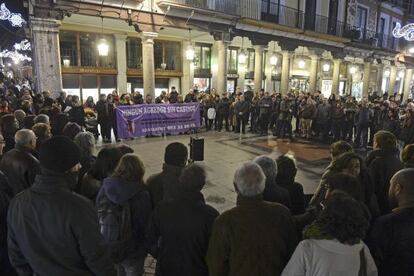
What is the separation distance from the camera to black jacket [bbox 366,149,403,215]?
4027 millimetres

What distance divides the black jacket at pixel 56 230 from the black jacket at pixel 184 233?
582mm

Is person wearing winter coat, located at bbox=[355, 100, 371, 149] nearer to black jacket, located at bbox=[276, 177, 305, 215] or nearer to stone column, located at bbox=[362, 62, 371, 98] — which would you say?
black jacket, located at bbox=[276, 177, 305, 215]

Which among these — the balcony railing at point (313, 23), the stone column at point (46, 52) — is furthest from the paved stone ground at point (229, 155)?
the balcony railing at point (313, 23)

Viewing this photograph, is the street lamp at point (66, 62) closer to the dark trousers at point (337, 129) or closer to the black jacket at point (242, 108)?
the black jacket at point (242, 108)

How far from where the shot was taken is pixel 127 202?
288cm

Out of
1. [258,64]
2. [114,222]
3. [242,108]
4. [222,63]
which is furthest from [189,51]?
[114,222]

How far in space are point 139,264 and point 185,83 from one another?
658 inches

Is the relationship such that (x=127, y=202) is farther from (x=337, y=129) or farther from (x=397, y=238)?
(x=337, y=129)

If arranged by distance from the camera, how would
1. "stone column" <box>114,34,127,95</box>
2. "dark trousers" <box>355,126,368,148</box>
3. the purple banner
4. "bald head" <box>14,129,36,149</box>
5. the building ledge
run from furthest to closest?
1. the building ledge
2. "stone column" <box>114,34,127,95</box>
3. "dark trousers" <box>355,126,368,148</box>
4. the purple banner
5. "bald head" <box>14,129,36,149</box>

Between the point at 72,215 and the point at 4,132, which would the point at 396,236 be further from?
the point at 4,132

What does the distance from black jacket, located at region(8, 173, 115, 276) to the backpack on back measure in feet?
2.60

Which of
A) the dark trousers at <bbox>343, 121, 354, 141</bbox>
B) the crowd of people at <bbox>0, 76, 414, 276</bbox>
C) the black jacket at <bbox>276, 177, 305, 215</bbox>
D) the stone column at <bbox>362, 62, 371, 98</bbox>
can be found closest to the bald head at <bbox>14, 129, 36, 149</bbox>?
the crowd of people at <bbox>0, 76, 414, 276</bbox>

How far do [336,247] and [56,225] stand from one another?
5.60ft

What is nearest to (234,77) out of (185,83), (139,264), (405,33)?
(185,83)
